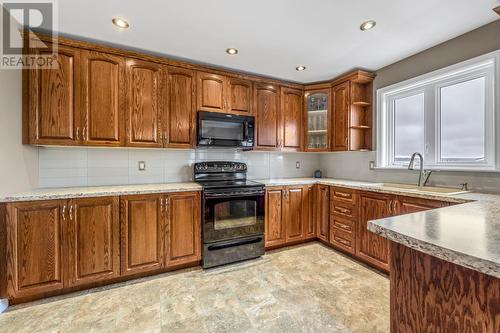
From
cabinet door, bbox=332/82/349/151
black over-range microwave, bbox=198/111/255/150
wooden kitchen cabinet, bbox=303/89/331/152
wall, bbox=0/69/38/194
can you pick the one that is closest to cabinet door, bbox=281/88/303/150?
wooden kitchen cabinet, bbox=303/89/331/152

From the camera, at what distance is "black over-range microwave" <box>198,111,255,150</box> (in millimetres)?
2658

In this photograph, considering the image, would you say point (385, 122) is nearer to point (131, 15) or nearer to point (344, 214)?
point (344, 214)

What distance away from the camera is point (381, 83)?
9.50 ft

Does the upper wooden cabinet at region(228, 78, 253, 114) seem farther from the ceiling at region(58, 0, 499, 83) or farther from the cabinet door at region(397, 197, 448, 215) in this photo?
the cabinet door at region(397, 197, 448, 215)

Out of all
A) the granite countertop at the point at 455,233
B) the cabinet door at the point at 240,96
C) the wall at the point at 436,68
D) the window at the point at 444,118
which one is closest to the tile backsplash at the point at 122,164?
the cabinet door at the point at 240,96

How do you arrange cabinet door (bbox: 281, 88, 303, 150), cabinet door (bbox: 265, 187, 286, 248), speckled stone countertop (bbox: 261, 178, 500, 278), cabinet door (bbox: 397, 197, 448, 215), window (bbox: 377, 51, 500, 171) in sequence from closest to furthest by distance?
speckled stone countertop (bbox: 261, 178, 500, 278) → cabinet door (bbox: 397, 197, 448, 215) → window (bbox: 377, 51, 500, 171) → cabinet door (bbox: 265, 187, 286, 248) → cabinet door (bbox: 281, 88, 303, 150)

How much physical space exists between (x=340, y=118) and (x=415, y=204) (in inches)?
59.5

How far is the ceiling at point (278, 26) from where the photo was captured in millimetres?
1712

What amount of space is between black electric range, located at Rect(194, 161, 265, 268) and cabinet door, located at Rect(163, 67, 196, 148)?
17.5 inches

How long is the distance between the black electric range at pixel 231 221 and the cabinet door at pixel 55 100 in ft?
4.52

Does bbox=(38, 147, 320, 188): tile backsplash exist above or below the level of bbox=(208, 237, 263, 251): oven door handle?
above

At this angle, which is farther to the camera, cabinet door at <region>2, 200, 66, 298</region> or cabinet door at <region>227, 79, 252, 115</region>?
cabinet door at <region>227, 79, 252, 115</region>

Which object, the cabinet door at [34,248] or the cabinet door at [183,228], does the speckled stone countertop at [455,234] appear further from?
the cabinet door at [34,248]

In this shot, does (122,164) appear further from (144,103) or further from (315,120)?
(315,120)
